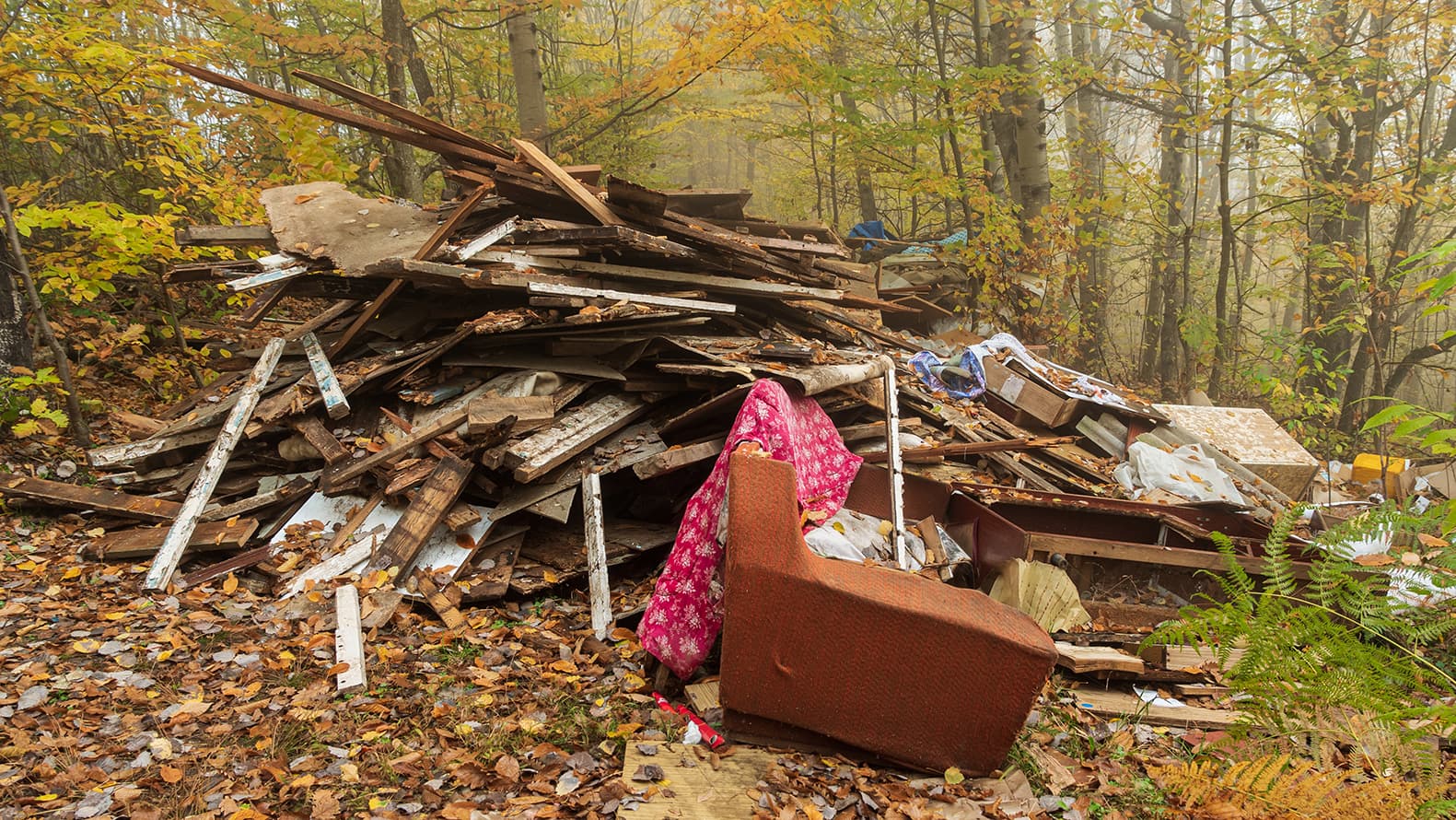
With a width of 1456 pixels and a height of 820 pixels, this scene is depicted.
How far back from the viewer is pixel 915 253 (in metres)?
10.9

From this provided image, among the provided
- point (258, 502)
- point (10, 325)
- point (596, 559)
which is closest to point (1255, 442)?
point (596, 559)

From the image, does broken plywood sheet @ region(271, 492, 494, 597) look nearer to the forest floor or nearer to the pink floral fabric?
the forest floor

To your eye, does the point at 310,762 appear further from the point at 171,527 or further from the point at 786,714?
the point at 171,527

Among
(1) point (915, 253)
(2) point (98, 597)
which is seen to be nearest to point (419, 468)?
(2) point (98, 597)

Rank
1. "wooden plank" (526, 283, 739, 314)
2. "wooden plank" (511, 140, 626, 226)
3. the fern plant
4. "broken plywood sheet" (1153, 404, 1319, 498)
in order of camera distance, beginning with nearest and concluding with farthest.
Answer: the fern plant
"wooden plank" (526, 283, 739, 314)
"wooden plank" (511, 140, 626, 226)
"broken plywood sheet" (1153, 404, 1319, 498)

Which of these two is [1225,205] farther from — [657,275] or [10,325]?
[10,325]

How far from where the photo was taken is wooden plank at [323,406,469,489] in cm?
491

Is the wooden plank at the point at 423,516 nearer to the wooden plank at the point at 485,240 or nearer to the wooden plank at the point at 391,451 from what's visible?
the wooden plank at the point at 391,451

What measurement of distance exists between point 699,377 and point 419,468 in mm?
2006

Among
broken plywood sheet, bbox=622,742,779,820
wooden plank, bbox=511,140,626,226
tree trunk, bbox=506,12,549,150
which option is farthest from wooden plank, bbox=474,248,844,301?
tree trunk, bbox=506,12,549,150

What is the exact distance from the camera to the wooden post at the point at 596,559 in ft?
14.2

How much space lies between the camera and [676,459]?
4777 millimetres

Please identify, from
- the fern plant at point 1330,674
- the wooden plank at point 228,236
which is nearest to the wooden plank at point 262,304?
the wooden plank at point 228,236

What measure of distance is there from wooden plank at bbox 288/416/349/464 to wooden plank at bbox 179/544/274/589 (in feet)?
2.25
